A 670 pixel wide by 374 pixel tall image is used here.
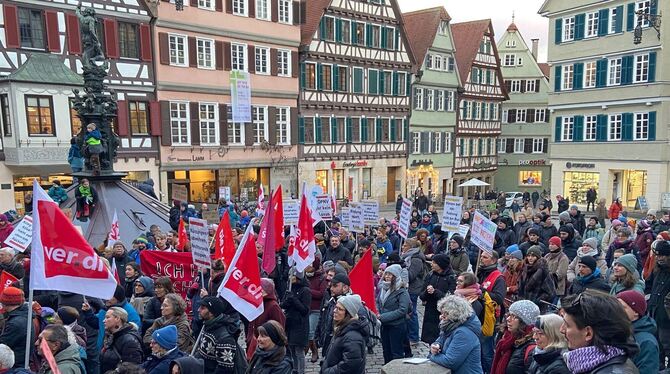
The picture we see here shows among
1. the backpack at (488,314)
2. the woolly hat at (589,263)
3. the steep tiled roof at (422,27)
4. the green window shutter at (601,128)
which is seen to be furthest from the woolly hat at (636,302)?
the steep tiled roof at (422,27)

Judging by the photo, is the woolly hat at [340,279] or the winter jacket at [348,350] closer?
the winter jacket at [348,350]

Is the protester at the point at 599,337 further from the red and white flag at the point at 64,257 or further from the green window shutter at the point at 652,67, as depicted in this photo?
the green window shutter at the point at 652,67

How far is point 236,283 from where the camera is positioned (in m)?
5.51

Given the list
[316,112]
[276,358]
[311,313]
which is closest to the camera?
[276,358]

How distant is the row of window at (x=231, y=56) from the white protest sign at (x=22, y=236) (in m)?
17.4

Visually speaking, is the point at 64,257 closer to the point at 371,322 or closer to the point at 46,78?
the point at 371,322

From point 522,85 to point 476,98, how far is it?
268 inches

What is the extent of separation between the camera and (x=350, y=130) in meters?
33.3

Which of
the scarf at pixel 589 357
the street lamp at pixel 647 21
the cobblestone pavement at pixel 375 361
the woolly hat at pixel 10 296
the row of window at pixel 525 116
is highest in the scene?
the street lamp at pixel 647 21

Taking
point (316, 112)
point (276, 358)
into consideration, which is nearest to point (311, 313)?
point (276, 358)

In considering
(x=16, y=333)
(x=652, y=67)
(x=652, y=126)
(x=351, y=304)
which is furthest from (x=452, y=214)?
(x=652, y=67)

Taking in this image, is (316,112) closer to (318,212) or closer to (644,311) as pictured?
(318,212)

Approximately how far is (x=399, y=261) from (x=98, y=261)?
15.3 ft

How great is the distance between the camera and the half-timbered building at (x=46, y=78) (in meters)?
20.0
